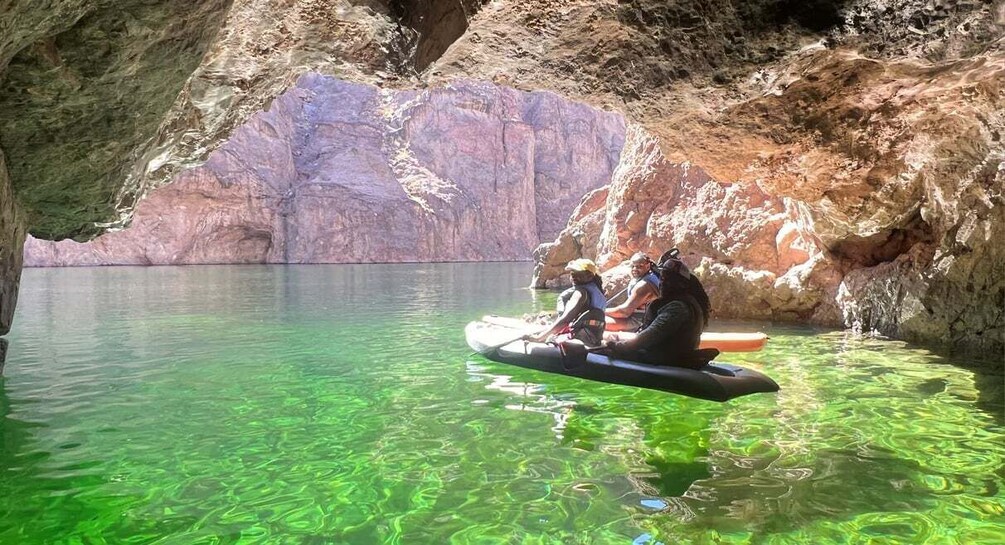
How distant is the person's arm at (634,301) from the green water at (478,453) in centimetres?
146

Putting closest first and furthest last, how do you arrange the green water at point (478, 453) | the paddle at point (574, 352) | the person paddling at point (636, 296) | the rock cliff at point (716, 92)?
1. the green water at point (478, 453)
2. the rock cliff at point (716, 92)
3. the paddle at point (574, 352)
4. the person paddling at point (636, 296)

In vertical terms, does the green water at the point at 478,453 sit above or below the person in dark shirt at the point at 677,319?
below

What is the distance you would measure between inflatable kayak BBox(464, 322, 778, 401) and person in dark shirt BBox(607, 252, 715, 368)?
14 cm

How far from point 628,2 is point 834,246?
7353 millimetres

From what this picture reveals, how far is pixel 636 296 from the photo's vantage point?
26.1ft

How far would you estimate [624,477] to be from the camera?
398 cm

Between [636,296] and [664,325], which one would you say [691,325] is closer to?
[664,325]

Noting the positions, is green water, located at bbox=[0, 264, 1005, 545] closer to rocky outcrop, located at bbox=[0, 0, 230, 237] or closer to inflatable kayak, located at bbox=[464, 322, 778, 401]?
inflatable kayak, located at bbox=[464, 322, 778, 401]

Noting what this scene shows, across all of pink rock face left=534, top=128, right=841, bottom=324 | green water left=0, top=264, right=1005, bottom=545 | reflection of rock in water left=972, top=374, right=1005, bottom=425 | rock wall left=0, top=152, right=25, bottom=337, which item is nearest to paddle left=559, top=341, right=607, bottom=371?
green water left=0, top=264, right=1005, bottom=545

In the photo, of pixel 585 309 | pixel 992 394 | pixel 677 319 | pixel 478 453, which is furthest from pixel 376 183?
pixel 478 453

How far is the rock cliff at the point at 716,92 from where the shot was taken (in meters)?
4.66

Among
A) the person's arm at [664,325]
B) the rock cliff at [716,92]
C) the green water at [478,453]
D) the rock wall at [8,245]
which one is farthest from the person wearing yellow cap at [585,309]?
the rock wall at [8,245]

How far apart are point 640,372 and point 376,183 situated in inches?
1949

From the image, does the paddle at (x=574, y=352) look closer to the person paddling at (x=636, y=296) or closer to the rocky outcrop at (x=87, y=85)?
the person paddling at (x=636, y=296)
